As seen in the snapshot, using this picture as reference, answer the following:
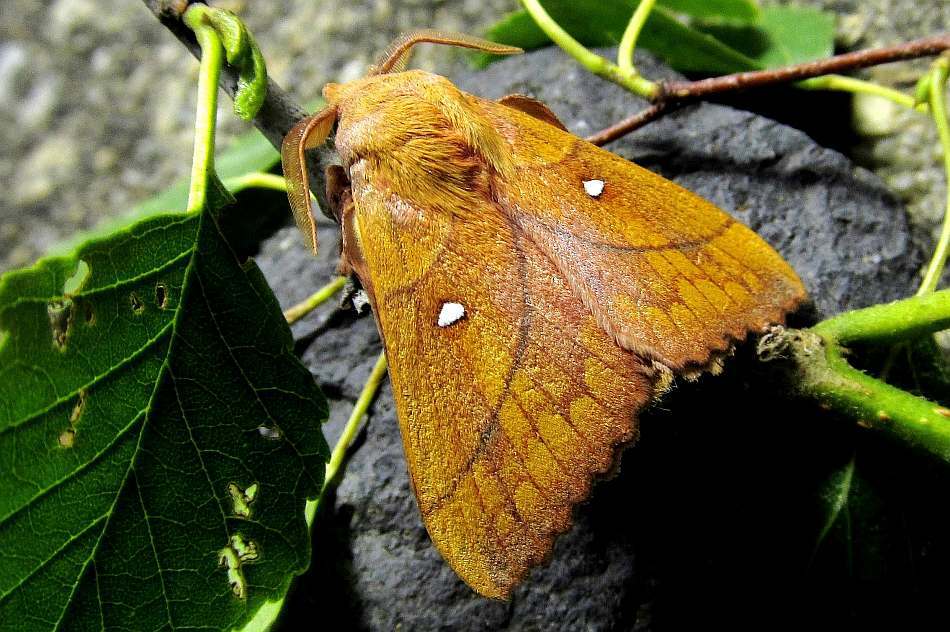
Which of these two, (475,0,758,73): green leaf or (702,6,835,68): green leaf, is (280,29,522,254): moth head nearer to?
(475,0,758,73): green leaf

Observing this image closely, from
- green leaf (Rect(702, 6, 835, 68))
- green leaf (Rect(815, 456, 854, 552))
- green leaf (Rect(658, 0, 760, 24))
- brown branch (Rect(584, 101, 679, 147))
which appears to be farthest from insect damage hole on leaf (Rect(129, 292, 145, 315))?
green leaf (Rect(702, 6, 835, 68))

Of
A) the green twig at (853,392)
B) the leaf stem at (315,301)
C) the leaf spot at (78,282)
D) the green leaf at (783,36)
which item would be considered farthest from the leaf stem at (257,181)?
the green leaf at (783,36)

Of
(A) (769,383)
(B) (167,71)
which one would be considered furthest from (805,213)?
(B) (167,71)

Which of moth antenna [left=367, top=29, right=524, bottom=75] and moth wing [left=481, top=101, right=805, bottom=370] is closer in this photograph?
moth wing [left=481, top=101, right=805, bottom=370]

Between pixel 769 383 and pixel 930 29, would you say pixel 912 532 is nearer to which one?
pixel 769 383

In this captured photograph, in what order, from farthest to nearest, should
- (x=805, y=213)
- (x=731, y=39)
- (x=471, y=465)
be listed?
(x=731, y=39) → (x=805, y=213) → (x=471, y=465)

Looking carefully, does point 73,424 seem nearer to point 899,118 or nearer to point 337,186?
point 337,186

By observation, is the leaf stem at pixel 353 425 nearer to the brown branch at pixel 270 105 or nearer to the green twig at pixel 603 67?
the brown branch at pixel 270 105

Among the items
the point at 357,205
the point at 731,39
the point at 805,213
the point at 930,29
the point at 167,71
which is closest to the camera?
the point at 357,205

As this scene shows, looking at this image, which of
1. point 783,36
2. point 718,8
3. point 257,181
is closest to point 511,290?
point 257,181
